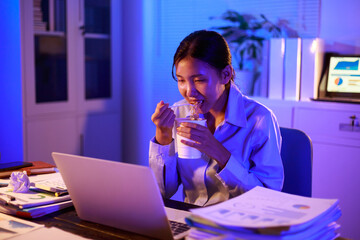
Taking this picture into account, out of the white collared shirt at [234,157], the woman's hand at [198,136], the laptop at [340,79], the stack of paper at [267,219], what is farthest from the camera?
the laptop at [340,79]

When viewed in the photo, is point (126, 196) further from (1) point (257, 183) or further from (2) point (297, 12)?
(2) point (297, 12)

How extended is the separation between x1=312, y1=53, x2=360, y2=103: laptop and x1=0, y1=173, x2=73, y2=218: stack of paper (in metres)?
1.98

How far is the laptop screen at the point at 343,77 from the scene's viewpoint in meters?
2.89

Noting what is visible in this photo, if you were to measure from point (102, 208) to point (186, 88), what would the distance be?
1.93ft

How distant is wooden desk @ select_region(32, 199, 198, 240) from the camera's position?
1.14m

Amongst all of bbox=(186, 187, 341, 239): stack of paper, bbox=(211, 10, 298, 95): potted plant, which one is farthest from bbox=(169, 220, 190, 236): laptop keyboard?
bbox=(211, 10, 298, 95): potted plant

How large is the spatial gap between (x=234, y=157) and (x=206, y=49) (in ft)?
1.31

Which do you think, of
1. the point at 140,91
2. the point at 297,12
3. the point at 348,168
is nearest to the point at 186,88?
the point at 348,168

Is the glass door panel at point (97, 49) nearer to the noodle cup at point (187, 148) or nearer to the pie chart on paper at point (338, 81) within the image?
the pie chart on paper at point (338, 81)

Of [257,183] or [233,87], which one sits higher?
[233,87]

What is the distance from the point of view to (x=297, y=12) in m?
3.34

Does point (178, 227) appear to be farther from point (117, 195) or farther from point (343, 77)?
point (343, 77)

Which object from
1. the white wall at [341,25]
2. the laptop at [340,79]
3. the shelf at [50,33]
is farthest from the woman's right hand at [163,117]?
the shelf at [50,33]

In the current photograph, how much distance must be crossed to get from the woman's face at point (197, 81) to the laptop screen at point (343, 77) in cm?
157
